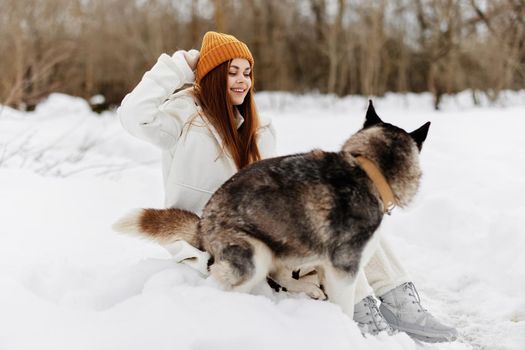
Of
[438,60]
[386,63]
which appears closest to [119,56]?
[386,63]

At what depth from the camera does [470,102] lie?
15.3m

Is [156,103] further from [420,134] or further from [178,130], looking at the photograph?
[420,134]

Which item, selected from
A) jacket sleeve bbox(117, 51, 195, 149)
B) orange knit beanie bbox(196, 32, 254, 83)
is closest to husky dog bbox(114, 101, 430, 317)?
jacket sleeve bbox(117, 51, 195, 149)

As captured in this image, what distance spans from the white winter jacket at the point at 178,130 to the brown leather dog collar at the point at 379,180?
2.65ft

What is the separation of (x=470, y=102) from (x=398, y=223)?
41.2ft

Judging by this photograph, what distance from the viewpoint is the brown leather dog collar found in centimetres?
222

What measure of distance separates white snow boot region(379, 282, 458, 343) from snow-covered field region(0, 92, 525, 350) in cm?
7

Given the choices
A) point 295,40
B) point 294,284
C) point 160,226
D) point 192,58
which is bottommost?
point 294,284

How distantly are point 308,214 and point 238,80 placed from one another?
1008 mm

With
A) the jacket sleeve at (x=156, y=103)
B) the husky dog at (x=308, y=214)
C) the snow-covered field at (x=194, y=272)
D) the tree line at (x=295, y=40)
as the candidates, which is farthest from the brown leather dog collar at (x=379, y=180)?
the tree line at (x=295, y=40)

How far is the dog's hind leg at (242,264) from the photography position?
210cm

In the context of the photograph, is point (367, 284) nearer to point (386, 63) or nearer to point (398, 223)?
point (398, 223)

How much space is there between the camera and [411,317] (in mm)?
2590

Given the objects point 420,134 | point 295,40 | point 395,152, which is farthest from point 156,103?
point 295,40
